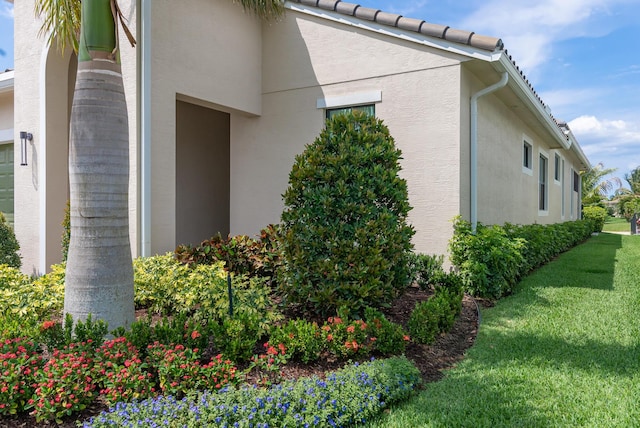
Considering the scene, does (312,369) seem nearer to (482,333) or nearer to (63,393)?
(63,393)

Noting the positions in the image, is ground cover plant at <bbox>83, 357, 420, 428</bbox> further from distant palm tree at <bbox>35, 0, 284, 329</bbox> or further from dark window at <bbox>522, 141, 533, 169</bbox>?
dark window at <bbox>522, 141, 533, 169</bbox>

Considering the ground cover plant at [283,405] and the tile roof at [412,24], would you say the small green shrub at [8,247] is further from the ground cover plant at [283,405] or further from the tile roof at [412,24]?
the tile roof at [412,24]

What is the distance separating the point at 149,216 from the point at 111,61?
3190 millimetres

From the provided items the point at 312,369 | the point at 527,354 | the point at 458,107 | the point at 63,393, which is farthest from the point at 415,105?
the point at 63,393

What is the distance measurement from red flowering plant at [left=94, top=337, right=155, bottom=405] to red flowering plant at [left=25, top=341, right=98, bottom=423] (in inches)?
3.5

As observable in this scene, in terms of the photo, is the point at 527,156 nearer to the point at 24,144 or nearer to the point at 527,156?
the point at 527,156

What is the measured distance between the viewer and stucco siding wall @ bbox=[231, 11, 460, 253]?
7.54 meters

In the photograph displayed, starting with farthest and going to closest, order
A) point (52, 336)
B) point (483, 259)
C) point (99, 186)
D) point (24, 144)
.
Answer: point (24, 144)
point (483, 259)
point (99, 186)
point (52, 336)

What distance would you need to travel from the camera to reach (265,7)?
7.96m

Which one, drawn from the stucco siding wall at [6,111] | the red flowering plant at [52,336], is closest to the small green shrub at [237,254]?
the red flowering plant at [52,336]

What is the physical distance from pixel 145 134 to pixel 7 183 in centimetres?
512

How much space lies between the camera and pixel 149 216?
273 inches

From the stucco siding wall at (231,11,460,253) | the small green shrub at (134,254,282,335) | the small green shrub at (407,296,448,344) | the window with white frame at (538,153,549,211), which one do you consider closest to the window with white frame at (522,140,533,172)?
the window with white frame at (538,153,549,211)

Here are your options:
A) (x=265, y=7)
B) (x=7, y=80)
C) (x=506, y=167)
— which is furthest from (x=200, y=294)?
(x=506, y=167)
